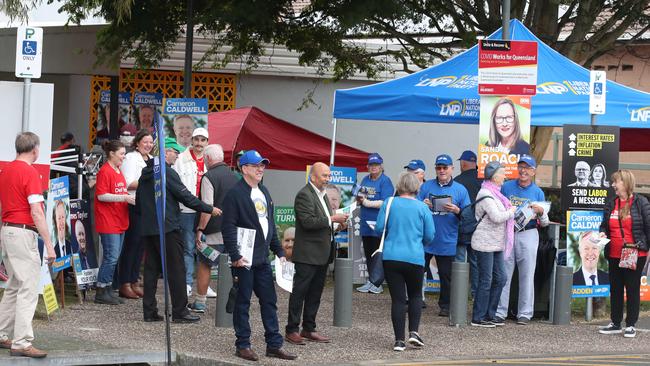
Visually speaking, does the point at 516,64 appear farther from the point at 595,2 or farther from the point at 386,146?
the point at 386,146

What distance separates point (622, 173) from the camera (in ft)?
41.7

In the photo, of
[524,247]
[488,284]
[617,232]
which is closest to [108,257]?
[488,284]

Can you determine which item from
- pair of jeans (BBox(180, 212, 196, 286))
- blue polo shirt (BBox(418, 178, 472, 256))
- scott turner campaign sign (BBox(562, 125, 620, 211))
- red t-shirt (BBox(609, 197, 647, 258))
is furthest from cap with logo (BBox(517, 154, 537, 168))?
pair of jeans (BBox(180, 212, 196, 286))

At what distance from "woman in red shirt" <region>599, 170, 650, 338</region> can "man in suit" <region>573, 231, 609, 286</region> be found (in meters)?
0.76

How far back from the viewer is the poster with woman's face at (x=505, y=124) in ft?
44.5

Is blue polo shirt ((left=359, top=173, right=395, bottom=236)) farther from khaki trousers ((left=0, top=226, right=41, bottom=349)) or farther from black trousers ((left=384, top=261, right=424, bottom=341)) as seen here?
khaki trousers ((left=0, top=226, right=41, bottom=349))

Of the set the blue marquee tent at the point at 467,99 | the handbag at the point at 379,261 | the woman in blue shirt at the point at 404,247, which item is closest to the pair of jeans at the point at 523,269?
the blue marquee tent at the point at 467,99

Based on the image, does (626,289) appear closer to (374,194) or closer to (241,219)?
(374,194)

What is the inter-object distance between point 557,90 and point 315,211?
478 cm

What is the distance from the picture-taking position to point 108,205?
42.4 feet

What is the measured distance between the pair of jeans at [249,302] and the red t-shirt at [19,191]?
1.83m

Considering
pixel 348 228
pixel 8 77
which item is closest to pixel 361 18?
pixel 348 228

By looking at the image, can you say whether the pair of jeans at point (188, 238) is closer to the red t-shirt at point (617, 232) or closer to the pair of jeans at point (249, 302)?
the pair of jeans at point (249, 302)

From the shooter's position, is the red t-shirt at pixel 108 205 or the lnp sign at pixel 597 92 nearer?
the red t-shirt at pixel 108 205
